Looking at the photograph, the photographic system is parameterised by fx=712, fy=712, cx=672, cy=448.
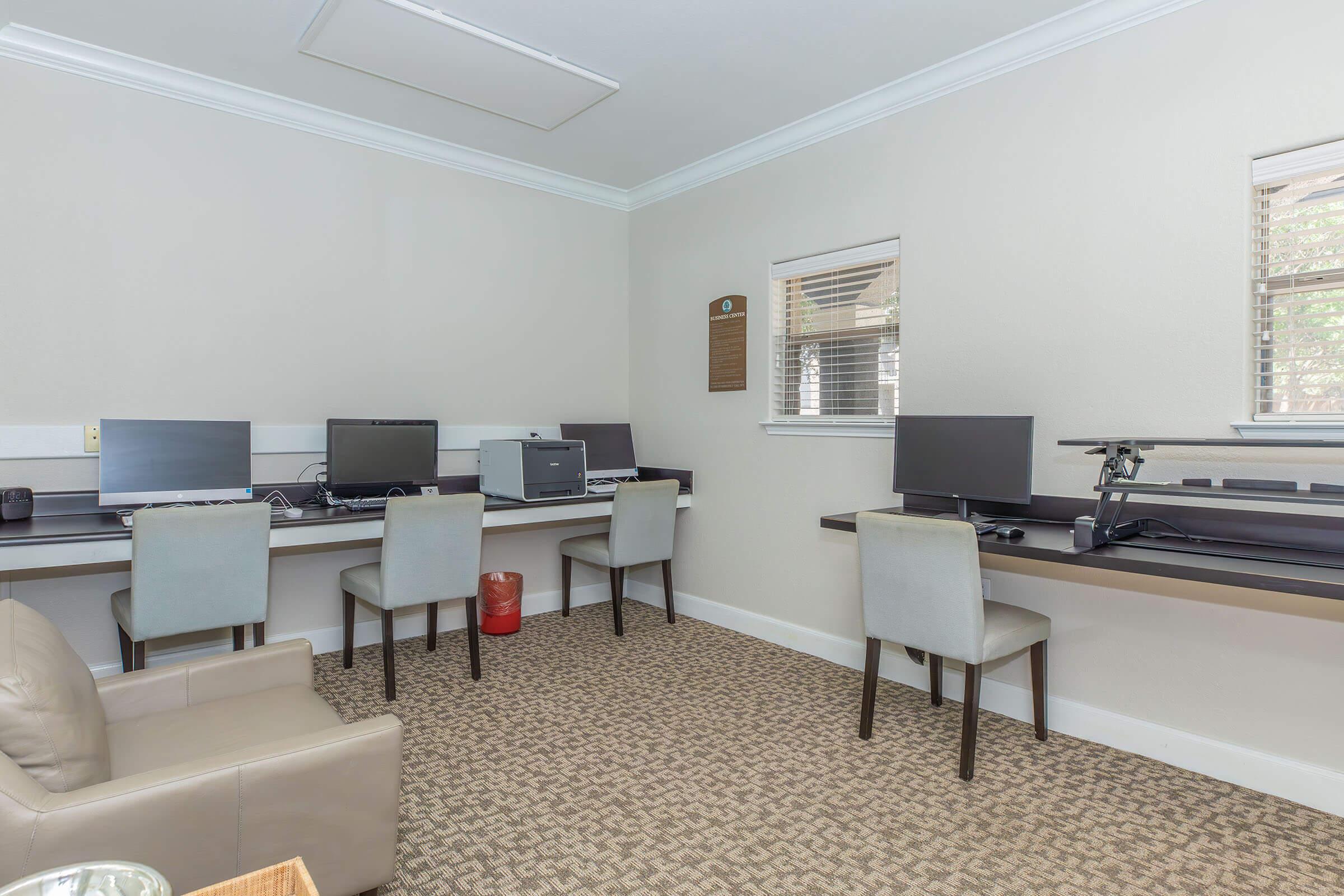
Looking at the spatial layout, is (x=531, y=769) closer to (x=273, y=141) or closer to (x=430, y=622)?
(x=430, y=622)

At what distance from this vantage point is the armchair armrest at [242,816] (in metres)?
1.26

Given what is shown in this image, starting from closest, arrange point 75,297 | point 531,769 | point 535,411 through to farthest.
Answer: point 531,769, point 75,297, point 535,411

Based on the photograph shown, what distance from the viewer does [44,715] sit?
137 centimetres

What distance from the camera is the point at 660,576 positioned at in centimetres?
463

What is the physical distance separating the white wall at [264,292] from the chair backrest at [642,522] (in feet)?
2.50

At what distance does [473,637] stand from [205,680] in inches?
53.8

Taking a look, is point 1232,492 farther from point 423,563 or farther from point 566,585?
point 566,585

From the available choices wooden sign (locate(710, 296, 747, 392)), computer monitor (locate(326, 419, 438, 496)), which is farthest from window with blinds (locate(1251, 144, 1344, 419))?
computer monitor (locate(326, 419, 438, 496))

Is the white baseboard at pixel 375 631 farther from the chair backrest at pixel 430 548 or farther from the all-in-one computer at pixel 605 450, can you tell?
the all-in-one computer at pixel 605 450

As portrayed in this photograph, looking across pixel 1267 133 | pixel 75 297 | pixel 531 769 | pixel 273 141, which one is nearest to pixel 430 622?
pixel 531 769

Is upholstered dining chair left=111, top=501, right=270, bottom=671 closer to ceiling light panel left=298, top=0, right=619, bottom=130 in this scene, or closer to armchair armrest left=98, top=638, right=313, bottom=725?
armchair armrest left=98, top=638, right=313, bottom=725

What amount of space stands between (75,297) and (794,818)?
3566 mm

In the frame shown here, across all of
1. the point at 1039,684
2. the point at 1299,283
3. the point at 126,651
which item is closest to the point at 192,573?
the point at 126,651

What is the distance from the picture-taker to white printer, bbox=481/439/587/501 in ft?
12.5
